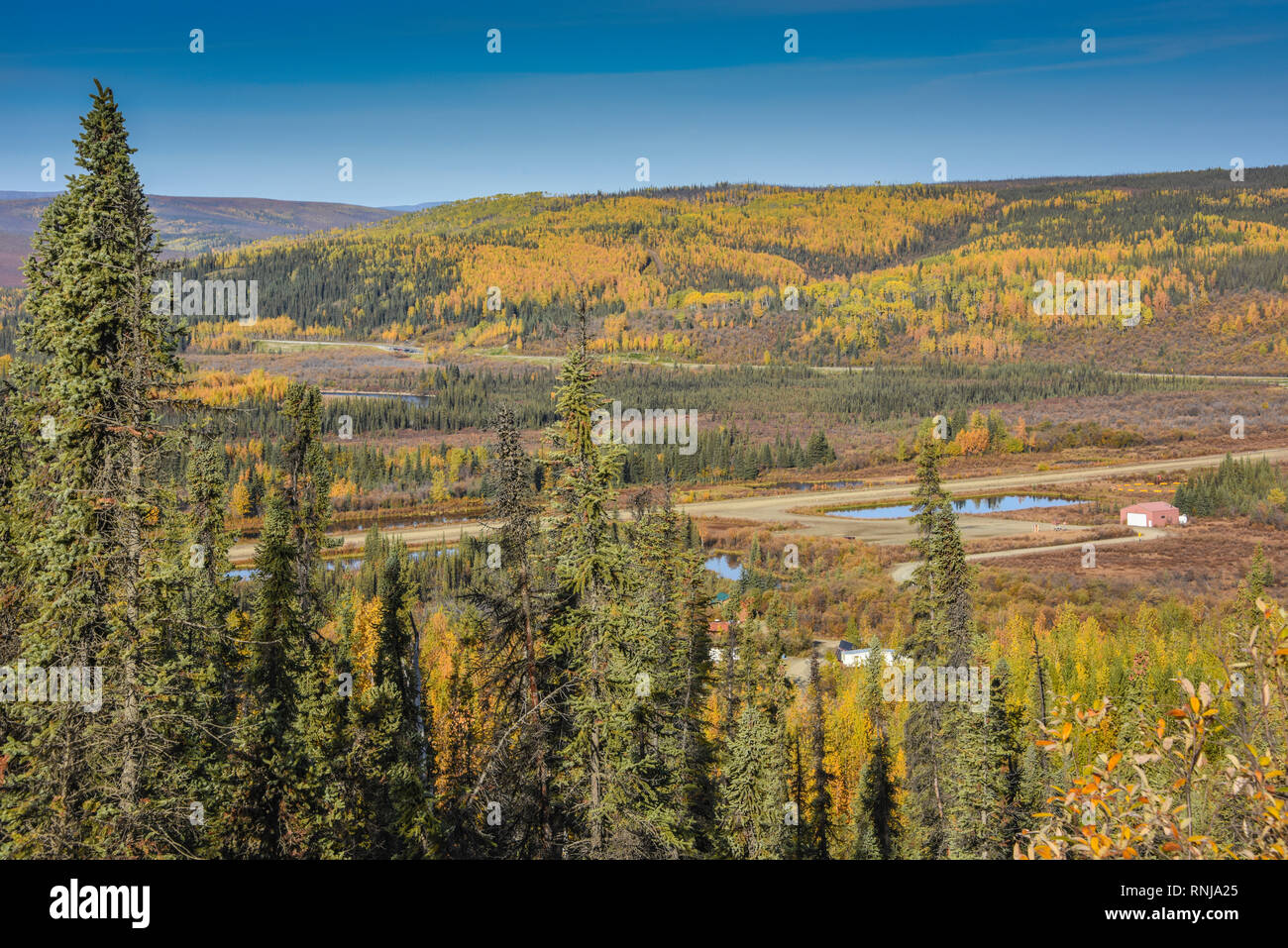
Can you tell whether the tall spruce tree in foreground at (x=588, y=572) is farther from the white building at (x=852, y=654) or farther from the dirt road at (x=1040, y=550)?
the dirt road at (x=1040, y=550)

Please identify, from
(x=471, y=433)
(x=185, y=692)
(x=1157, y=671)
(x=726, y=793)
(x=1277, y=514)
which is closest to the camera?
(x=185, y=692)

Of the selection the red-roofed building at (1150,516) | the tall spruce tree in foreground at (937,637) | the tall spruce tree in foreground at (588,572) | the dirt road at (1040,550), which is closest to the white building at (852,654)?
the dirt road at (1040,550)

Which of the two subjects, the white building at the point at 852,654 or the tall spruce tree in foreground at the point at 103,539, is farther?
the white building at the point at 852,654

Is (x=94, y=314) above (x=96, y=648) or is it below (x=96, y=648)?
above

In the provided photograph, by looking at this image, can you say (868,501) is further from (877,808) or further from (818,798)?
(877,808)

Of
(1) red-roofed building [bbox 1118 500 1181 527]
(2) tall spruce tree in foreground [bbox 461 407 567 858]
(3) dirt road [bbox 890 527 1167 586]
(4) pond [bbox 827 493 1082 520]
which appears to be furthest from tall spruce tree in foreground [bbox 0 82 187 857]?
(1) red-roofed building [bbox 1118 500 1181 527]
